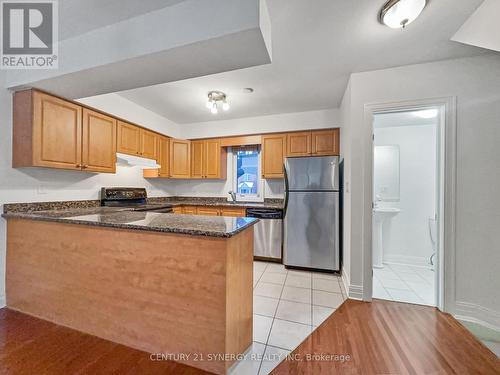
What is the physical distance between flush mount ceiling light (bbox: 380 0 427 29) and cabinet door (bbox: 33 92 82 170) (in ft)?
10.1

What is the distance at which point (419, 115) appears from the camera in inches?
121

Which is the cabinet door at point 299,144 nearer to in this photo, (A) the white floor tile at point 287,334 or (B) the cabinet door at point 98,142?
(A) the white floor tile at point 287,334

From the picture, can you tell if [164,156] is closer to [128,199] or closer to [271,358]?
[128,199]

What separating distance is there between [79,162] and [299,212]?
2898 mm

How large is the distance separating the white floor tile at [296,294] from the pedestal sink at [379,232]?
1.48 meters

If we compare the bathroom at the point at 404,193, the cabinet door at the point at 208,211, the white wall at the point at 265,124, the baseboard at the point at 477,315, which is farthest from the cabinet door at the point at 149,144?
the baseboard at the point at 477,315

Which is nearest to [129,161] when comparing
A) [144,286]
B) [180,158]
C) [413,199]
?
[180,158]

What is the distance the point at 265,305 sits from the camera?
7.09 feet

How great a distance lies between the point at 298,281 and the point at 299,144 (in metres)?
2.14

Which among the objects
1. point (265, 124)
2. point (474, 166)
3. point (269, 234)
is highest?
point (265, 124)

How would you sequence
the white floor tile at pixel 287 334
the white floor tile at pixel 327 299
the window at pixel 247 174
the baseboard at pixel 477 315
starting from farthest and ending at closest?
the window at pixel 247 174 < the white floor tile at pixel 327 299 < the baseboard at pixel 477 315 < the white floor tile at pixel 287 334

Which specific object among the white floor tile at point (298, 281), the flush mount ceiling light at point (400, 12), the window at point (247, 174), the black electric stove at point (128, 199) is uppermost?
the flush mount ceiling light at point (400, 12)

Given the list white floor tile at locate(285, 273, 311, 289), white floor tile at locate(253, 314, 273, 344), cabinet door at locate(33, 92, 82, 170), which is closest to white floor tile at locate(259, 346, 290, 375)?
white floor tile at locate(253, 314, 273, 344)

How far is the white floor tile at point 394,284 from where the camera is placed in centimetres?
261
